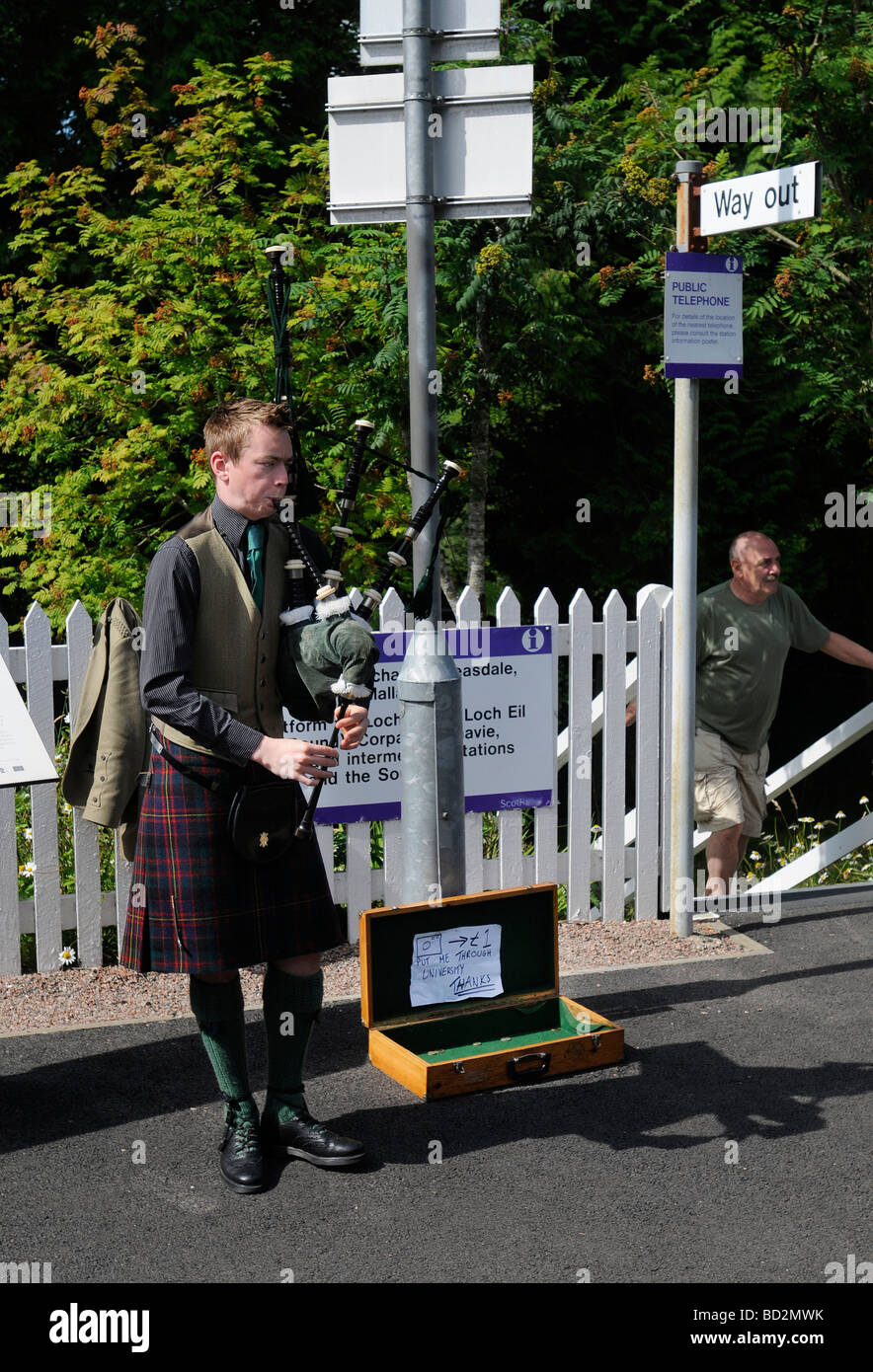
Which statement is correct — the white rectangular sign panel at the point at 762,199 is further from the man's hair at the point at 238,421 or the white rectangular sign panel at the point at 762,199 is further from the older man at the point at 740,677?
the man's hair at the point at 238,421

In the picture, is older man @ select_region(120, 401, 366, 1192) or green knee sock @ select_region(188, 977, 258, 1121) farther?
green knee sock @ select_region(188, 977, 258, 1121)

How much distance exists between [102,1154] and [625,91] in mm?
9879

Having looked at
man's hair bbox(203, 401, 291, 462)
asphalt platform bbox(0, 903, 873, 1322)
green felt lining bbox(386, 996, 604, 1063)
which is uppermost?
man's hair bbox(203, 401, 291, 462)

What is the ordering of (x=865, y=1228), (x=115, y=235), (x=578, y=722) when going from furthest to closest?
(x=115, y=235), (x=578, y=722), (x=865, y=1228)

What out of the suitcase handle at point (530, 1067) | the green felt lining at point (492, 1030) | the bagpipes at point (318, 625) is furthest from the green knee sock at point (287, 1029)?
the suitcase handle at point (530, 1067)

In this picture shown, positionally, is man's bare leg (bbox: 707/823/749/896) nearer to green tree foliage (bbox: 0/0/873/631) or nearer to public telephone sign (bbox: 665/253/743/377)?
public telephone sign (bbox: 665/253/743/377)

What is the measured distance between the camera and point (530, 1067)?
181 inches

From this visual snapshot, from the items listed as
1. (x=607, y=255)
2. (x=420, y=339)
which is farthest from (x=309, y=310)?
(x=420, y=339)

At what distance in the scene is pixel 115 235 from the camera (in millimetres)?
9984

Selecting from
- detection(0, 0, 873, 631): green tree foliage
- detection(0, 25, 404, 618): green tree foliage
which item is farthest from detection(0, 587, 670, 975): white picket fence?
detection(0, 25, 404, 618): green tree foliage

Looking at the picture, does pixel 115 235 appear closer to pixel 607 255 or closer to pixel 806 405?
pixel 607 255

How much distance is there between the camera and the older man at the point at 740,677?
6.30m

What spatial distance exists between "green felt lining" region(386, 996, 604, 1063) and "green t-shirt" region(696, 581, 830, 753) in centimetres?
195

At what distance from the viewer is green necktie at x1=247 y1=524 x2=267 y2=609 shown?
3832mm
